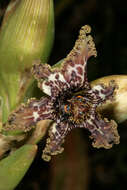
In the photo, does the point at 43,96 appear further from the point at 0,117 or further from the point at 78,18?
the point at 78,18

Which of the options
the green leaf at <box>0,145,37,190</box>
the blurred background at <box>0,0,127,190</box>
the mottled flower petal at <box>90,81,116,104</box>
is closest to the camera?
the green leaf at <box>0,145,37,190</box>

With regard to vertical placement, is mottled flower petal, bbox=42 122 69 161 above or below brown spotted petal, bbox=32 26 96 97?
below

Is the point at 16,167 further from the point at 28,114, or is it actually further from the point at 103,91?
the point at 103,91

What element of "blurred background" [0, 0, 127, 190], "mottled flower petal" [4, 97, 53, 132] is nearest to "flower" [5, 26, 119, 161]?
"mottled flower petal" [4, 97, 53, 132]

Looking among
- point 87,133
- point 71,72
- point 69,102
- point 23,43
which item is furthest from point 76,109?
point 87,133

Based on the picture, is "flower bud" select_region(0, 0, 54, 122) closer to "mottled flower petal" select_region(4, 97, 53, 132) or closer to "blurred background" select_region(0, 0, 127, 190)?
"mottled flower petal" select_region(4, 97, 53, 132)

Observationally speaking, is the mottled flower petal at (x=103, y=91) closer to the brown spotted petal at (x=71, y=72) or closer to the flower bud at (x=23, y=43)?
the brown spotted petal at (x=71, y=72)
